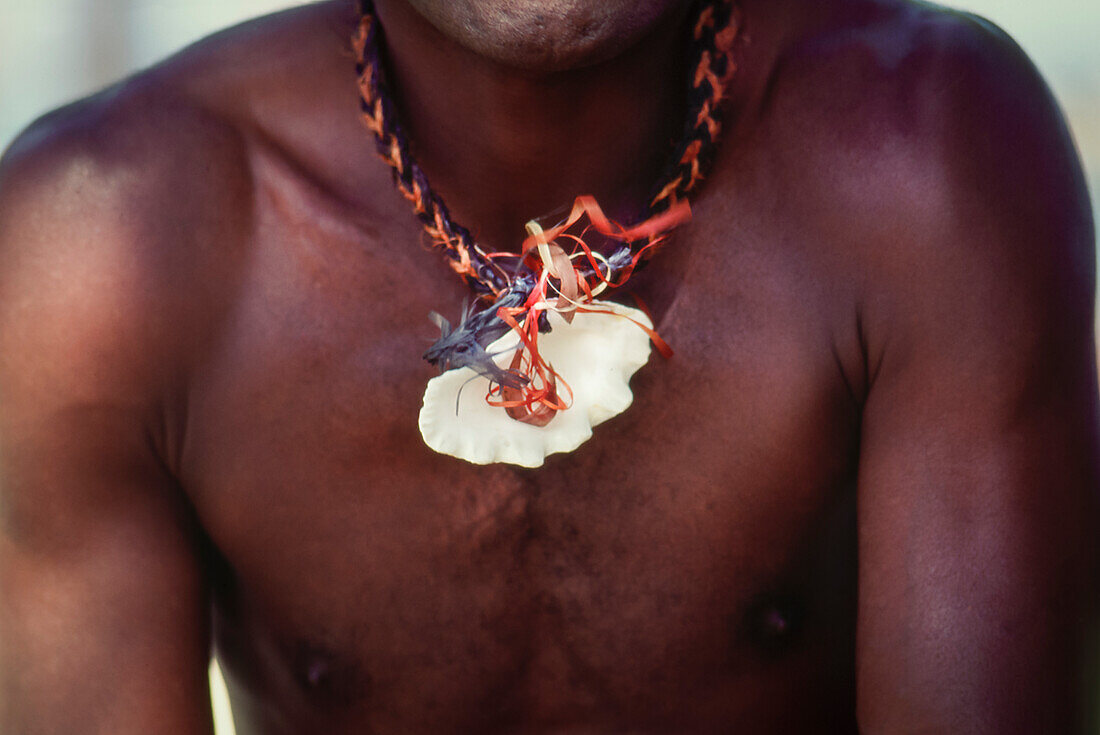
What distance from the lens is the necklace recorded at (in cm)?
102

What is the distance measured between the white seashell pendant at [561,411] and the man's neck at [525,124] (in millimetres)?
151

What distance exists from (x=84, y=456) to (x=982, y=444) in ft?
2.52

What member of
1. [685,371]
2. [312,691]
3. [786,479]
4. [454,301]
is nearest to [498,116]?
[454,301]

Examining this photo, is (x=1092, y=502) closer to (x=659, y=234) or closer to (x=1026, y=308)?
(x=1026, y=308)

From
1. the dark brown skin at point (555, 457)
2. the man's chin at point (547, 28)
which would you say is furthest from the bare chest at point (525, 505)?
the man's chin at point (547, 28)

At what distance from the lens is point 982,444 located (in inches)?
42.1

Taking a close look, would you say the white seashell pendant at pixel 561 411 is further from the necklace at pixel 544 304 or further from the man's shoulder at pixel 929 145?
the man's shoulder at pixel 929 145

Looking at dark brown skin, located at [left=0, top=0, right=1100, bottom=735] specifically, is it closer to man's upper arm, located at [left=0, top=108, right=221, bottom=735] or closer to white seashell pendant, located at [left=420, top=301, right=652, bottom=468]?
man's upper arm, located at [left=0, top=108, right=221, bottom=735]

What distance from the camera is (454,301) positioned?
3.84 feet

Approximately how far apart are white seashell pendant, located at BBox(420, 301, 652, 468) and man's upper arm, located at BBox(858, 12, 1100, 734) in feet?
0.74

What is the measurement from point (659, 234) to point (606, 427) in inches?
6.8

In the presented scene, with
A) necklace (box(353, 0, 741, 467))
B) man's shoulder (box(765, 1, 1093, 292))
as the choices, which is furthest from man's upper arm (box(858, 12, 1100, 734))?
necklace (box(353, 0, 741, 467))

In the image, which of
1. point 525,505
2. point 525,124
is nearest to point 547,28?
point 525,124

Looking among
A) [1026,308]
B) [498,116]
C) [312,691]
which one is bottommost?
[312,691]
